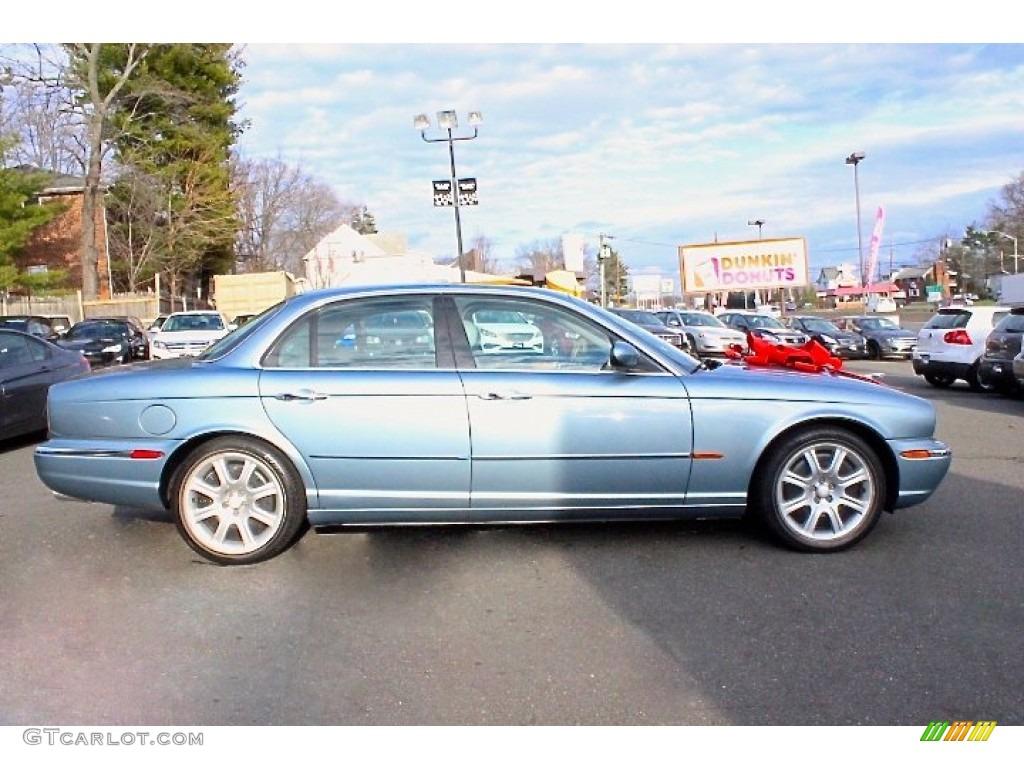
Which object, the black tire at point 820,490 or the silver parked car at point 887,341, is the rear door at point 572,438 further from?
the silver parked car at point 887,341

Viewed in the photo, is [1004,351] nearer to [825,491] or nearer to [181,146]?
[825,491]

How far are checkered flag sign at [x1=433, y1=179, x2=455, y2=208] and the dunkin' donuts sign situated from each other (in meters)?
23.6

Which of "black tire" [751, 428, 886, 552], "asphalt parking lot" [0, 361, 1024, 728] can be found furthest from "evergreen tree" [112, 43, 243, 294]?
"black tire" [751, 428, 886, 552]

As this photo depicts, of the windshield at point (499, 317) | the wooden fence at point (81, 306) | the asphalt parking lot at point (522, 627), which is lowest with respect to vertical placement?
the asphalt parking lot at point (522, 627)

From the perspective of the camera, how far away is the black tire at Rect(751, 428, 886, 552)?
14.7 feet

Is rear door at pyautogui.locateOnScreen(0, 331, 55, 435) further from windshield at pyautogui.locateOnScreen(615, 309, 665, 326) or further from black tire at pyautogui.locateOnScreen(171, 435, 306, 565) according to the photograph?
windshield at pyautogui.locateOnScreen(615, 309, 665, 326)

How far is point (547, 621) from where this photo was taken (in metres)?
3.76

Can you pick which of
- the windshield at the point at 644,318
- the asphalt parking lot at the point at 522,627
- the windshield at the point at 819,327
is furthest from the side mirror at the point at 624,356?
the windshield at the point at 819,327

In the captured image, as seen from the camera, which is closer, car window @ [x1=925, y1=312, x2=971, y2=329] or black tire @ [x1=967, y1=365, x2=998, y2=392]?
black tire @ [x1=967, y1=365, x2=998, y2=392]

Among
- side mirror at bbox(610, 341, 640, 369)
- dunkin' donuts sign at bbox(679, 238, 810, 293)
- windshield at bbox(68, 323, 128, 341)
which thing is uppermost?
dunkin' donuts sign at bbox(679, 238, 810, 293)

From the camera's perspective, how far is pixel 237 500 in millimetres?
4457

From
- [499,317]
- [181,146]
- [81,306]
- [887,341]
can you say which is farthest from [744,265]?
[499,317]

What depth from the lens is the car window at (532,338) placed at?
14.8ft

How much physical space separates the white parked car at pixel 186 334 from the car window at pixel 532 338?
15.3 meters
